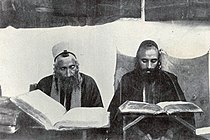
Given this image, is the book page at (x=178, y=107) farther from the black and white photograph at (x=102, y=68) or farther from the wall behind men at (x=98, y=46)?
the wall behind men at (x=98, y=46)

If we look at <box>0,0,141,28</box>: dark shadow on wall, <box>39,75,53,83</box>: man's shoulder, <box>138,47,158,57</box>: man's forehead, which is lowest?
<box>39,75,53,83</box>: man's shoulder

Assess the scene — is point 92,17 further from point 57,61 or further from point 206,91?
point 206,91

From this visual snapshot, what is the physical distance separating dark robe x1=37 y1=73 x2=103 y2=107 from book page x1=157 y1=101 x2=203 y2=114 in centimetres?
26

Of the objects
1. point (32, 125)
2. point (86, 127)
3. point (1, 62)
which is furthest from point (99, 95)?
point (1, 62)

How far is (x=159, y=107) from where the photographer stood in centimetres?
189

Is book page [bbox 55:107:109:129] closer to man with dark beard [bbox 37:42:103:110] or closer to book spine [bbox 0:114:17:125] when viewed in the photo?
man with dark beard [bbox 37:42:103:110]

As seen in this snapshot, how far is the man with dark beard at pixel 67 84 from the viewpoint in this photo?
6.31ft

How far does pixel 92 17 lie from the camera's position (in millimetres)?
1916

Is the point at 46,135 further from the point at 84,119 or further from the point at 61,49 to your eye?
the point at 61,49

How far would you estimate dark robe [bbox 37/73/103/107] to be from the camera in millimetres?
1918

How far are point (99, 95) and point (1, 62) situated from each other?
17.1 inches

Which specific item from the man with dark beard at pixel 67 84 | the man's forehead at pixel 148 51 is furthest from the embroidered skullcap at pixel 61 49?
the man's forehead at pixel 148 51

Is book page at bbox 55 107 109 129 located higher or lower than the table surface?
higher

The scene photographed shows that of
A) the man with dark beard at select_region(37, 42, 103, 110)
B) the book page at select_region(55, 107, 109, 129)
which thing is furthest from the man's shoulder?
the book page at select_region(55, 107, 109, 129)
